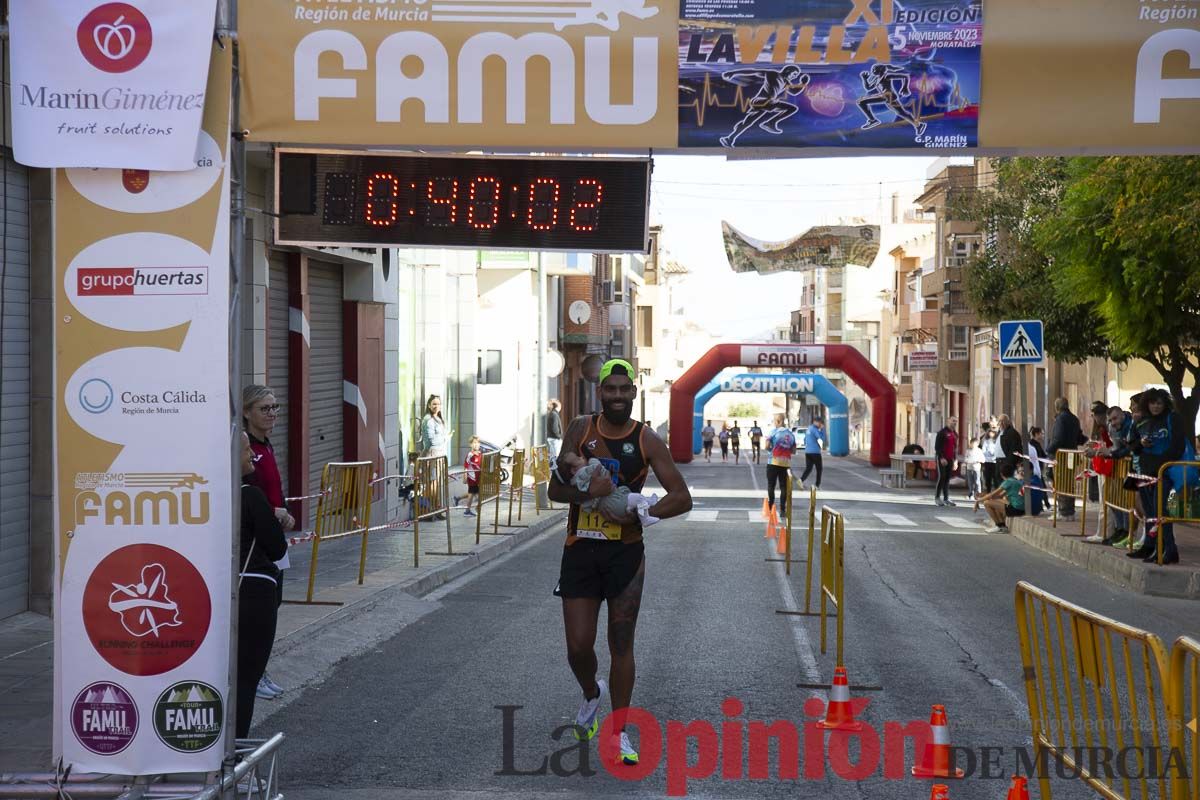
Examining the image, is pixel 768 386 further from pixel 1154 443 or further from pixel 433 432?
pixel 1154 443

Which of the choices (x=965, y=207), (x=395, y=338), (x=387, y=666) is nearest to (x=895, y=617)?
(x=387, y=666)

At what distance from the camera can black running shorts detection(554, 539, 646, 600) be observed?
23.9ft

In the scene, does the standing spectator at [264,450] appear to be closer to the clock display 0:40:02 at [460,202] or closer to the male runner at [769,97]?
the clock display 0:40:02 at [460,202]

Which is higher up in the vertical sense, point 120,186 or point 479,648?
point 120,186

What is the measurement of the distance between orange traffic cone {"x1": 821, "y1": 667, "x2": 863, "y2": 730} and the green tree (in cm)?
1024

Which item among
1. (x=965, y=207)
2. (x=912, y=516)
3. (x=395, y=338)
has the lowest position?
(x=912, y=516)

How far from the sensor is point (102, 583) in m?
6.09

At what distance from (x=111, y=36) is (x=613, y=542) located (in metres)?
3.38

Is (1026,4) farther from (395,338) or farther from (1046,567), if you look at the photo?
(395,338)

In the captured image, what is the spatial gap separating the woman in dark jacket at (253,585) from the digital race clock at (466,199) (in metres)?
1.84

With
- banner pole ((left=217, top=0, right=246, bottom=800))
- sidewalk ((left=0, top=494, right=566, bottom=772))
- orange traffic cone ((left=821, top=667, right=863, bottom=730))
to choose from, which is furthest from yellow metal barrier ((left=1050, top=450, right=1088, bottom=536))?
banner pole ((left=217, top=0, right=246, bottom=800))

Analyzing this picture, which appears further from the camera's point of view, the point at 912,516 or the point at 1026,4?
A: the point at 912,516

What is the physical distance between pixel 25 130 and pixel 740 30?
329 centimetres

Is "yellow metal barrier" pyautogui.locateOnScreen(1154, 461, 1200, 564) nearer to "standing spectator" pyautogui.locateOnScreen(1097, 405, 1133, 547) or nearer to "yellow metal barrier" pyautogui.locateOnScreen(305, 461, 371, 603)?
"standing spectator" pyautogui.locateOnScreen(1097, 405, 1133, 547)
